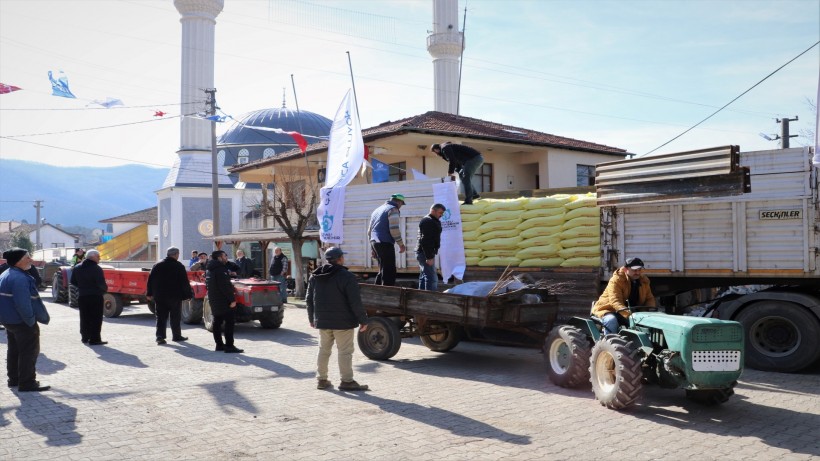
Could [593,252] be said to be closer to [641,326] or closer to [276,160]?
[641,326]

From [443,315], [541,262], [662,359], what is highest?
[541,262]

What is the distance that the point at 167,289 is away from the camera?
12.2 meters

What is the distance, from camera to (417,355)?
1074 centimetres

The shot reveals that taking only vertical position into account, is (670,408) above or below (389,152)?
below

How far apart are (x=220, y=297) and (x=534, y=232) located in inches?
210

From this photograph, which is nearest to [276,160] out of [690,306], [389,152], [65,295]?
[389,152]

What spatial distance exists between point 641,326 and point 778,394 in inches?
79.0

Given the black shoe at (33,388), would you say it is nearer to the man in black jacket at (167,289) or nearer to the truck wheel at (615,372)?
the man in black jacket at (167,289)

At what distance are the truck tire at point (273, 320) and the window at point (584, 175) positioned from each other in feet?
49.5

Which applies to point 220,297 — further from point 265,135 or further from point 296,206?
point 265,135

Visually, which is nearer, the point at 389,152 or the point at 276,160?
the point at 389,152

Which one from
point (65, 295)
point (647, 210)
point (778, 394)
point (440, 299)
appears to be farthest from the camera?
point (65, 295)

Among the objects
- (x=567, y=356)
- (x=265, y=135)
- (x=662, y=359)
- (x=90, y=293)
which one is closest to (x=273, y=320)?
(x=90, y=293)

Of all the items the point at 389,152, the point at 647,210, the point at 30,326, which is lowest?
the point at 30,326
